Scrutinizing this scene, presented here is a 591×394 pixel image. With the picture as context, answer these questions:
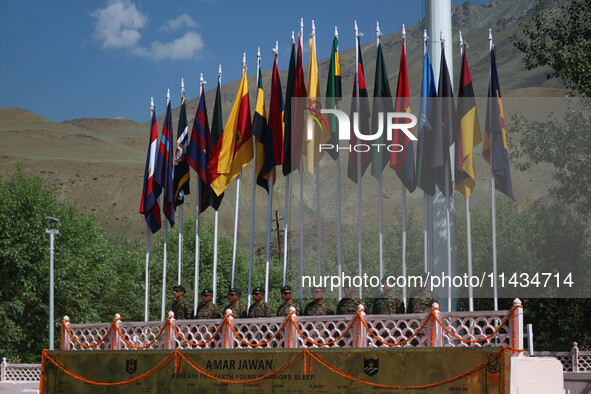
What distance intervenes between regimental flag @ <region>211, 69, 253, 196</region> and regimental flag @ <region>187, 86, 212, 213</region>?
458 millimetres

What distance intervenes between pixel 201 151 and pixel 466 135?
22.1 ft

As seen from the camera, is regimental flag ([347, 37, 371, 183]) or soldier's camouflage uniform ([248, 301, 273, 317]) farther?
regimental flag ([347, 37, 371, 183])

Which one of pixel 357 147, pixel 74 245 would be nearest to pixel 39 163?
pixel 74 245

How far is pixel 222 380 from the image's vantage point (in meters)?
14.4

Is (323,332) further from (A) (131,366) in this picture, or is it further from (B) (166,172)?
(B) (166,172)

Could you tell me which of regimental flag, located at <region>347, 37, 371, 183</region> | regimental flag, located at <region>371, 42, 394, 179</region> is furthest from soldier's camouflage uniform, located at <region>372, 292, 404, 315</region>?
regimental flag, located at <region>347, 37, 371, 183</region>

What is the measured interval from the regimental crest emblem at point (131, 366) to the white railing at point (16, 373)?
13018 mm

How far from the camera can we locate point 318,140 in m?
19.8

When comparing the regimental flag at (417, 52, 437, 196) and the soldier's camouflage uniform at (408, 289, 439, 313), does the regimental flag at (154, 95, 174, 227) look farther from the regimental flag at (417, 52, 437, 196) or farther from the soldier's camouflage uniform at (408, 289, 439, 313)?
the soldier's camouflage uniform at (408, 289, 439, 313)

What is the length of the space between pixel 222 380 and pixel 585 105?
2000cm

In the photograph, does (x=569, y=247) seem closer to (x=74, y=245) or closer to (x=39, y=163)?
(x=74, y=245)

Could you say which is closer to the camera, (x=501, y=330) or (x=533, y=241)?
(x=501, y=330)

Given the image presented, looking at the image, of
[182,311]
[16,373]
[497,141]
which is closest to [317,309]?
[182,311]

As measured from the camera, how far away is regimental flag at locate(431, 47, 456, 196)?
18203 mm
